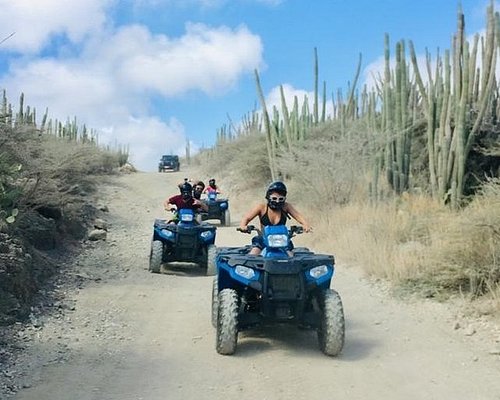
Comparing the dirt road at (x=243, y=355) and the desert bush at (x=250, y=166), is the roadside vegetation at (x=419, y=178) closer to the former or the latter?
the dirt road at (x=243, y=355)

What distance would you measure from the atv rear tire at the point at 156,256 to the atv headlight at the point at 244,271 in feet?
17.0

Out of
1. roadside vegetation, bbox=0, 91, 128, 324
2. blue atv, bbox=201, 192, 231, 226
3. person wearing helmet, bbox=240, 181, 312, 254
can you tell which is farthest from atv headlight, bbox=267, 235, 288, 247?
blue atv, bbox=201, 192, 231, 226

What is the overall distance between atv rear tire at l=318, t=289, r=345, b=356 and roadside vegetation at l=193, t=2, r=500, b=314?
7.59ft

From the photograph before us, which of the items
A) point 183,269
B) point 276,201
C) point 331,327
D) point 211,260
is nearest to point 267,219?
point 276,201

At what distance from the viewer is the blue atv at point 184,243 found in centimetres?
1182

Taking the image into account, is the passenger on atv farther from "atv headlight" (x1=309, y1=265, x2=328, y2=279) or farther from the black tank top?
"atv headlight" (x1=309, y1=265, x2=328, y2=279)

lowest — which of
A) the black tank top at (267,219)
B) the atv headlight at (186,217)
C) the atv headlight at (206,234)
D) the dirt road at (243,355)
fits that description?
the dirt road at (243,355)

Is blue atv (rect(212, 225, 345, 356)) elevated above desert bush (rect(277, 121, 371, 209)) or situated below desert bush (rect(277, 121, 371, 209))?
below

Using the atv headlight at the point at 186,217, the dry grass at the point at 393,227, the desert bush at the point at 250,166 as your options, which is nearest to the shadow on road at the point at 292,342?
the dry grass at the point at 393,227

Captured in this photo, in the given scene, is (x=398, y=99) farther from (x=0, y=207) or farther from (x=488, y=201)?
(x=0, y=207)

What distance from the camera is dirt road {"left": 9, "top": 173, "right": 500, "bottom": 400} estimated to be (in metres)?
5.66

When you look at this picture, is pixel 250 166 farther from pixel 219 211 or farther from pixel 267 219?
pixel 267 219

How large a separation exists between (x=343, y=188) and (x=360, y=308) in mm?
8460

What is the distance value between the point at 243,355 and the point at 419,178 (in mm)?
9581
